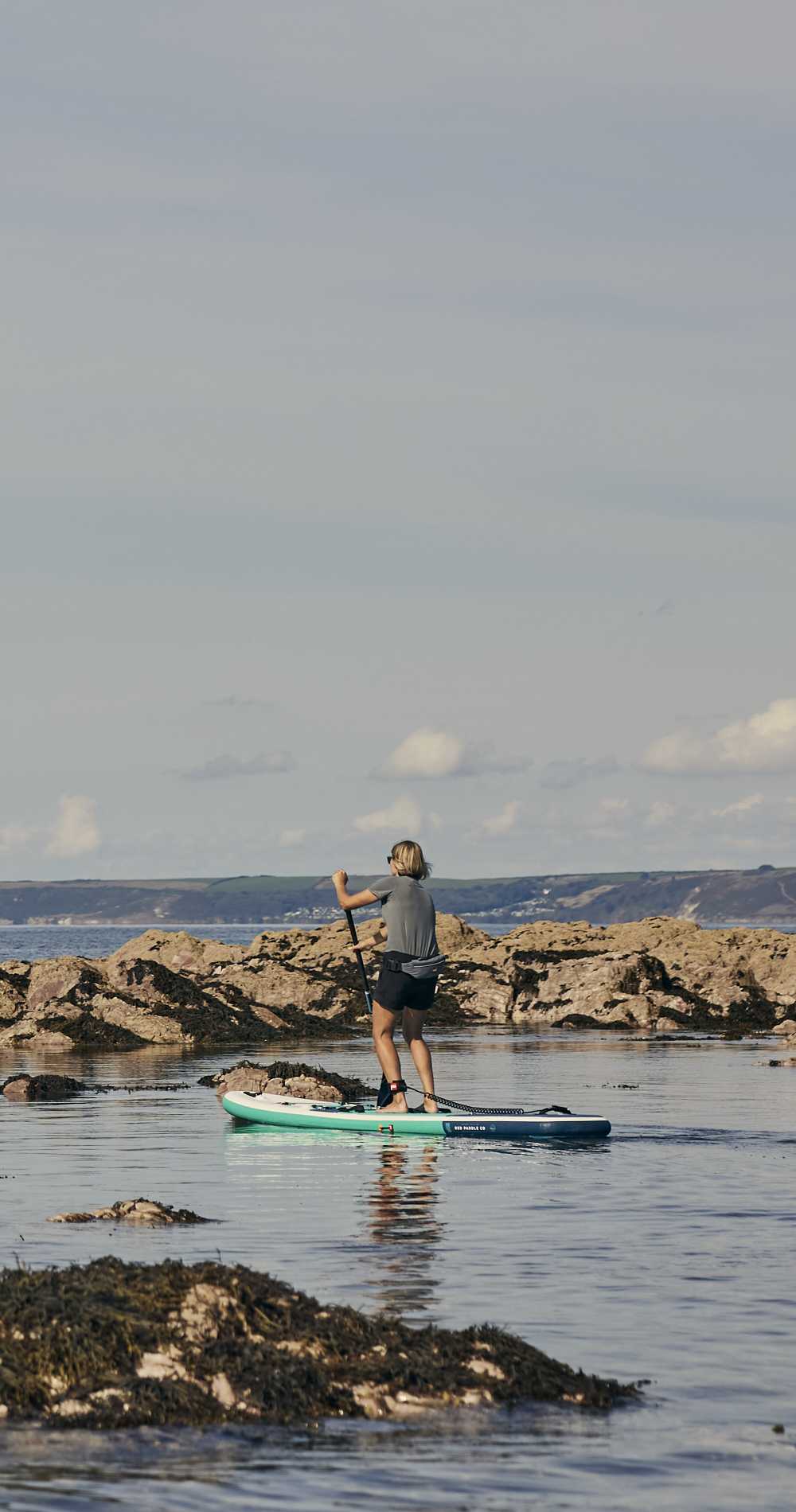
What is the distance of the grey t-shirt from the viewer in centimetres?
2531

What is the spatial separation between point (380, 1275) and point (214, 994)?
36654mm

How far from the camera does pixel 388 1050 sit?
25.8 metres

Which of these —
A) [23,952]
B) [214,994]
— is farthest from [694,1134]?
[23,952]

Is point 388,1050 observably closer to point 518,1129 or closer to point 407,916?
point 407,916

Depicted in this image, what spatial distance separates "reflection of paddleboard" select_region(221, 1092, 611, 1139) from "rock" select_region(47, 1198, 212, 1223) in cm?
801

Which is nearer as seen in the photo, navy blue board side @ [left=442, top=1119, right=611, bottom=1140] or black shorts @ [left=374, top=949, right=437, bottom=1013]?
navy blue board side @ [left=442, top=1119, right=611, bottom=1140]

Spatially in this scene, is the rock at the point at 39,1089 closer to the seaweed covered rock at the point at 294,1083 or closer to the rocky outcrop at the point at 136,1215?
the seaweed covered rock at the point at 294,1083

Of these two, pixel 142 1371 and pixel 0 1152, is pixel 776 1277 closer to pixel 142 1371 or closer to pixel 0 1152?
pixel 142 1371

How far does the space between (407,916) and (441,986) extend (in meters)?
34.5

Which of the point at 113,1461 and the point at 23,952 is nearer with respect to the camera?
the point at 113,1461

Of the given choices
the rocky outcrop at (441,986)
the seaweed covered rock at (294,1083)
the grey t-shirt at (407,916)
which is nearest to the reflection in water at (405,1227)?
the grey t-shirt at (407,916)

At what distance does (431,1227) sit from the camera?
17.6 meters

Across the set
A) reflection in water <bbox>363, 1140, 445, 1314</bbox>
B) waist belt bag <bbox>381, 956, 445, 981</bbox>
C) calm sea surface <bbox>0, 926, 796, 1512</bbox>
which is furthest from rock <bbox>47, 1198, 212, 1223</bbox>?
waist belt bag <bbox>381, 956, 445, 981</bbox>

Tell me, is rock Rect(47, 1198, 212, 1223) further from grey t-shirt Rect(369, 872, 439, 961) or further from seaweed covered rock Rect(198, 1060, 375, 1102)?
seaweed covered rock Rect(198, 1060, 375, 1102)
